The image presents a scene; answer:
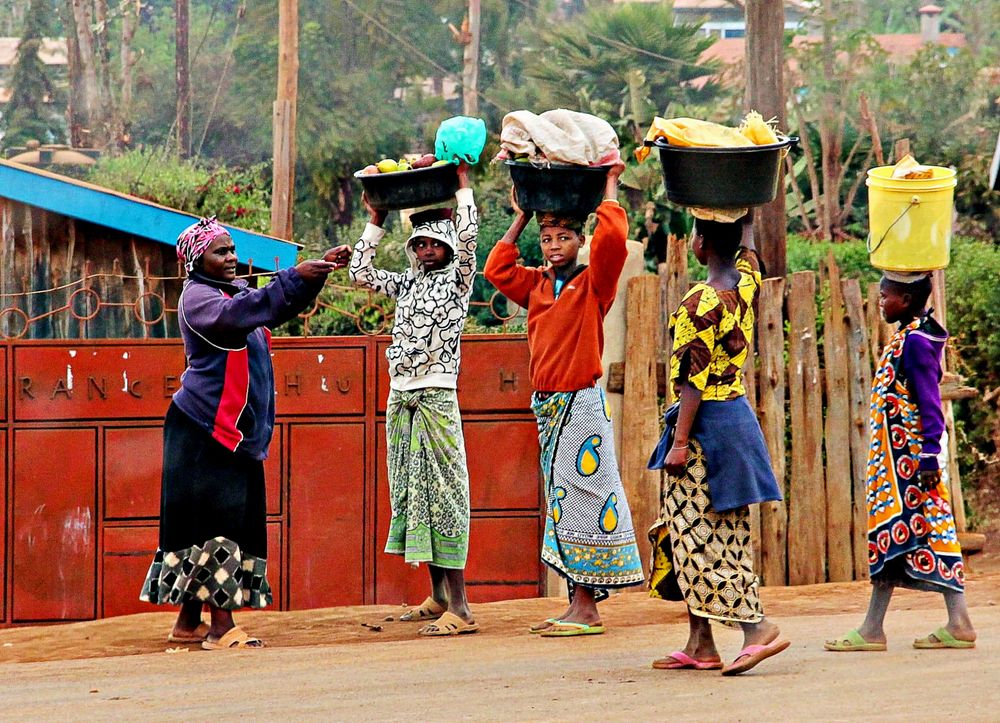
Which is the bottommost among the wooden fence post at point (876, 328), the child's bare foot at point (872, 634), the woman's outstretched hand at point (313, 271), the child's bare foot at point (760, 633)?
the child's bare foot at point (872, 634)

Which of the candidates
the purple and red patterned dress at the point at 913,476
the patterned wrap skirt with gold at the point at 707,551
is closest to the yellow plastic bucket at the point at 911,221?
the purple and red patterned dress at the point at 913,476

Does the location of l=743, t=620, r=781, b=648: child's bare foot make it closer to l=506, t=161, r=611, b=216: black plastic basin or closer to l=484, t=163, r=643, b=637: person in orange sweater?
l=484, t=163, r=643, b=637: person in orange sweater

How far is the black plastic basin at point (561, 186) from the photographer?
6504 mm

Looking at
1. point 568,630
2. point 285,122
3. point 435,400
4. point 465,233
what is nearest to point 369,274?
point 465,233

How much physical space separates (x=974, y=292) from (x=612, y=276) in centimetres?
672

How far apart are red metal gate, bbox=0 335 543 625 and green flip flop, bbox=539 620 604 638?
4.30 feet

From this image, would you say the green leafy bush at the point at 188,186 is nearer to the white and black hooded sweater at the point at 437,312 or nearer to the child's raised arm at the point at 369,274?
the child's raised arm at the point at 369,274

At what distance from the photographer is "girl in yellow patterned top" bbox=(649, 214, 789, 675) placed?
5609 millimetres

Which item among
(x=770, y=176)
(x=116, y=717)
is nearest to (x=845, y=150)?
(x=770, y=176)

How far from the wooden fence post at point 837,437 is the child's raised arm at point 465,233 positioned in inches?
94.4

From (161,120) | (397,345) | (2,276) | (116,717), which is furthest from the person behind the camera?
(161,120)

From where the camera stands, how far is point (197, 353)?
6.63 meters

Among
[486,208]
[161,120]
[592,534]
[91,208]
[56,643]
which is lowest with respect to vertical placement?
[56,643]

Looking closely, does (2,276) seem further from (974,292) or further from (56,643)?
(974,292)
